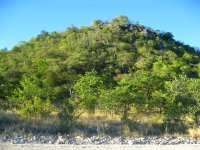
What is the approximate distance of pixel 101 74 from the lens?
37406 millimetres

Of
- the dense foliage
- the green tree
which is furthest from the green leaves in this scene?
the green tree

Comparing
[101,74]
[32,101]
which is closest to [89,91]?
[32,101]

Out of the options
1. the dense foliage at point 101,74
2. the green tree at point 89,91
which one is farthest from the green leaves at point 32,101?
the green tree at point 89,91

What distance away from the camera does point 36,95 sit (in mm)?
21141

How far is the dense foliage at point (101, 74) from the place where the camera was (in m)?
21.2

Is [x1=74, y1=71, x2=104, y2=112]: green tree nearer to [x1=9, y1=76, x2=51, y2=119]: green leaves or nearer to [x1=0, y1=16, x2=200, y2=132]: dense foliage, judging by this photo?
[x1=0, y1=16, x2=200, y2=132]: dense foliage

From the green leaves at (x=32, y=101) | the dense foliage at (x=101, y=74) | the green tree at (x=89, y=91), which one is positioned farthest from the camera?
the green tree at (x=89, y=91)

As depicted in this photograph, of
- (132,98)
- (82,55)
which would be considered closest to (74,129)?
(132,98)

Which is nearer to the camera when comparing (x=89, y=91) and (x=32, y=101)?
(x=32, y=101)

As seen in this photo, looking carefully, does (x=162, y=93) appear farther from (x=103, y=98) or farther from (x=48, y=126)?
(x=48, y=126)

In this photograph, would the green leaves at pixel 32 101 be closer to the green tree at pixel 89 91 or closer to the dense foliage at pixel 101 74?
the dense foliage at pixel 101 74

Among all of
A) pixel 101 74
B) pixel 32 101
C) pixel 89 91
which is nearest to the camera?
pixel 32 101

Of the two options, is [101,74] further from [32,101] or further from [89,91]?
[32,101]

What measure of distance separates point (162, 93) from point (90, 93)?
4548 mm
